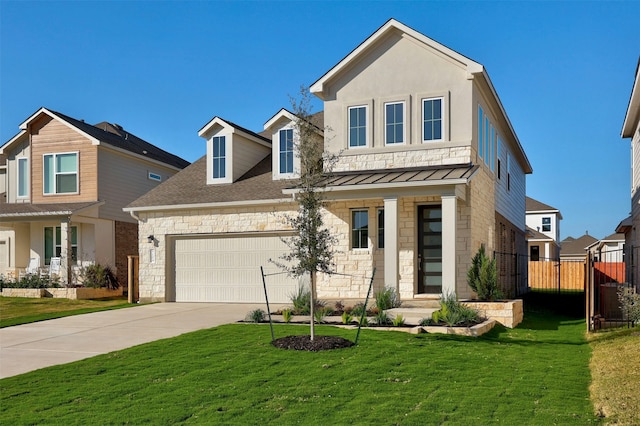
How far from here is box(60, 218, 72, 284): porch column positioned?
895 inches

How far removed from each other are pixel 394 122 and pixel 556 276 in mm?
22060

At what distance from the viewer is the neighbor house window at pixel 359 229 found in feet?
57.2

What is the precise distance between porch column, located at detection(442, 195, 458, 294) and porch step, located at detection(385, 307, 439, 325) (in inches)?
29.4

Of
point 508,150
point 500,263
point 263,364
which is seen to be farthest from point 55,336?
point 508,150

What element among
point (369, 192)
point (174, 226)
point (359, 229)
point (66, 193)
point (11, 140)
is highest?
point (11, 140)

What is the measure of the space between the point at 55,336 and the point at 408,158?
9620 mm

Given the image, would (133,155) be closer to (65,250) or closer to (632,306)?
(65,250)

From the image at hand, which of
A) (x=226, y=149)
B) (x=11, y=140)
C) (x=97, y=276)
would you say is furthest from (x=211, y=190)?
(x=11, y=140)

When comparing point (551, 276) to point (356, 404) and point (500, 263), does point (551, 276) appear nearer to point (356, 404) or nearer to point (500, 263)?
point (500, 263)

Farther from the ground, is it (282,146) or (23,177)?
(282,146)

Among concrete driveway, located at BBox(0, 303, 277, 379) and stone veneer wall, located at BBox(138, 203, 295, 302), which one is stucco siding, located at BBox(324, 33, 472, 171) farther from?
concrete driveway, located at BBox(0, 303, 277, 379)

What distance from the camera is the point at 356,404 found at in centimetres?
724

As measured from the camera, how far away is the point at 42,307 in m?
19.0

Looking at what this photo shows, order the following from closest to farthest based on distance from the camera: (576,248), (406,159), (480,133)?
(406,159), (480,133), (576,248)
